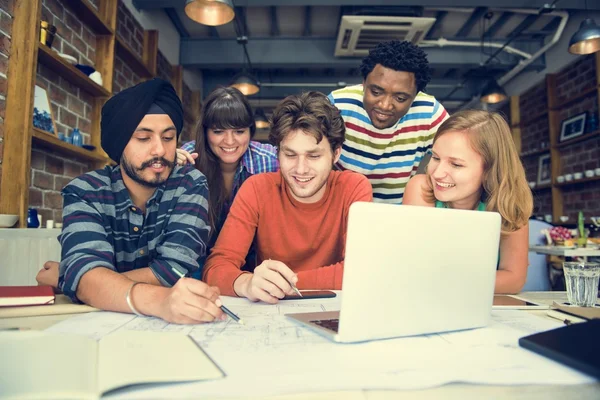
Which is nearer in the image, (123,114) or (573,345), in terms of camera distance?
(573,345)

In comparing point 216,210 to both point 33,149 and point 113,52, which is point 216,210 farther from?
point 113,52

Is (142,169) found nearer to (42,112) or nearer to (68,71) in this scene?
(42,112)

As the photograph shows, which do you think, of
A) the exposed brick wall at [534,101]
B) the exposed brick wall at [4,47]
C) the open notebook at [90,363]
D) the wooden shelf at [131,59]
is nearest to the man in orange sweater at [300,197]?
the open notebook at [90,363]

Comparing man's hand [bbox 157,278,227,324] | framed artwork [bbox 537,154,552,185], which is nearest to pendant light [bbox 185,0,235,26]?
man's hand [bbox 157,278,227,324]

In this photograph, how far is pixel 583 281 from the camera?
1.12 m

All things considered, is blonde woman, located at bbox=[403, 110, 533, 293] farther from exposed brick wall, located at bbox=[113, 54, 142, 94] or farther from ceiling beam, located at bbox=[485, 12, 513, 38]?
ceiling beam, located at bbox=[485, 12, 513, 38]

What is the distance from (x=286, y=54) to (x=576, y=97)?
3.59 m

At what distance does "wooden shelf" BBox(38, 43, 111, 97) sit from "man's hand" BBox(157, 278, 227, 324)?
2.28 m

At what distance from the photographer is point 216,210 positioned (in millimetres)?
2027

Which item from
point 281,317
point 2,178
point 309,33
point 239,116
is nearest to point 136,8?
point 309,33

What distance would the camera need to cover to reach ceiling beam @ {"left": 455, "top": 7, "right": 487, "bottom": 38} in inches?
206

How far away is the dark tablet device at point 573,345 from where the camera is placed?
598mm

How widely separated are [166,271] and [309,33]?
5220 millimetres

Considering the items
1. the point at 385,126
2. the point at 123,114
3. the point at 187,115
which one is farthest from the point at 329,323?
the point at 187,115
